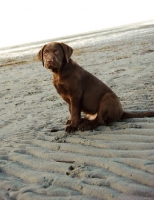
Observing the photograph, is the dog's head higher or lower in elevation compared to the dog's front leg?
higher

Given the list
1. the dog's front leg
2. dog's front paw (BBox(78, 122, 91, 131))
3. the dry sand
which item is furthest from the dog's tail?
the dog's front leg

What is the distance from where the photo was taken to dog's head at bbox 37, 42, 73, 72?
395 centimetres

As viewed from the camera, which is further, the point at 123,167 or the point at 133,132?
the point at 133,132

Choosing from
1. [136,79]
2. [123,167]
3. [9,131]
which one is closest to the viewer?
[123,167]

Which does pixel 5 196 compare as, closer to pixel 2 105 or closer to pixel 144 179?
pixel 144 179

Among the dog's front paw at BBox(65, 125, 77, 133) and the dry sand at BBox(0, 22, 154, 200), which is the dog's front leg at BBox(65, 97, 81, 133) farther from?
the dry sand at BBox(0, 22, 154, 200)

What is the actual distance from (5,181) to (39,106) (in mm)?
3238

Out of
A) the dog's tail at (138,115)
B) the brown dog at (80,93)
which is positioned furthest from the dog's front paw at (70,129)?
the dog's tail at (138,115)

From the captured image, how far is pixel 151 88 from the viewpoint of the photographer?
5930 mm

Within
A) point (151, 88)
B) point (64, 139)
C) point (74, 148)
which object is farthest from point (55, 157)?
point (151, 88)

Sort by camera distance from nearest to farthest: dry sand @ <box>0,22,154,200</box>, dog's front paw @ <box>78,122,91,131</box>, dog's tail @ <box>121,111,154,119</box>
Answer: dry sand @ <box>0,22,154,200</box>, dog's front paw @ <box>78,122,91,131</box>, dog's tail @ <box>121,111,154,119</box>

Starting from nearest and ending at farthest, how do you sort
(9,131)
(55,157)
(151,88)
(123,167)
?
1. (123,167)
2. (55,157)
3. (9,131)
4. (151,88)

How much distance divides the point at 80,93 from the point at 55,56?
0.66 metres

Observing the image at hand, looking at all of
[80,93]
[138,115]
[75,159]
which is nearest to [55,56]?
[80,93]
